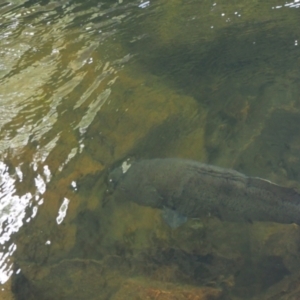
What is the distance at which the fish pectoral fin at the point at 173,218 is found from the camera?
406cm

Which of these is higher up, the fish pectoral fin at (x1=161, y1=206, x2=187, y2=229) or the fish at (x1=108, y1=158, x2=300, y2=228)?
the fish at (x1=108, y1=158, x2=300, y2=228)

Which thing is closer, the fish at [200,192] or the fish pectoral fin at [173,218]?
the fish at [200,192]

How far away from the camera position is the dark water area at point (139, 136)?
380cm

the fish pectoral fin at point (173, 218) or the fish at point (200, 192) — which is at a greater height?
the fish at point (200, 192)

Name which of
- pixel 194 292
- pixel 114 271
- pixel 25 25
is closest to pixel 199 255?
pixel 194 292

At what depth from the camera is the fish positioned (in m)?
3.78

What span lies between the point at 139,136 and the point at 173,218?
1131mm

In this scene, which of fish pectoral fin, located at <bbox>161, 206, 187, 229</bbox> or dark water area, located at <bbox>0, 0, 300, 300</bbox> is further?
fish pectoral fin, located at <bbox>161, 206, 187, 229</bbox>

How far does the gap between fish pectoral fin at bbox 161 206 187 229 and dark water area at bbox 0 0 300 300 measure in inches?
2.5

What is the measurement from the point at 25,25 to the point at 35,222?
4004 mm

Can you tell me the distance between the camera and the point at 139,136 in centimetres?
489

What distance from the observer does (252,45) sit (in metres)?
5.93

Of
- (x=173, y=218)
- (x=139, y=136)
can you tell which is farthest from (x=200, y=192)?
(x=139, y=136)

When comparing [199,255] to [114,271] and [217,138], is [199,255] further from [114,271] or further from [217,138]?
[217,138]
